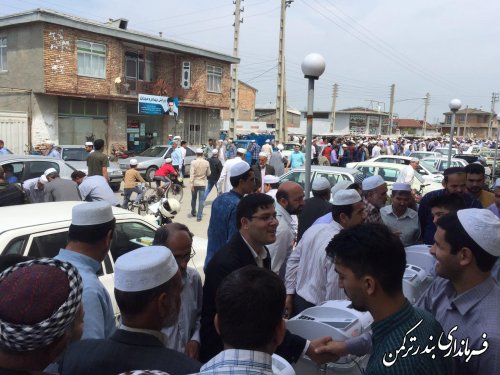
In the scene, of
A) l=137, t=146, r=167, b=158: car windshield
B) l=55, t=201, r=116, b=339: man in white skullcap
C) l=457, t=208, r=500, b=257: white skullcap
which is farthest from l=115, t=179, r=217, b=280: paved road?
l=457, t=208, r=500, b=257: white skullcap

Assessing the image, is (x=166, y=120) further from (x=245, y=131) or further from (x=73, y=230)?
(x=73, y=230)

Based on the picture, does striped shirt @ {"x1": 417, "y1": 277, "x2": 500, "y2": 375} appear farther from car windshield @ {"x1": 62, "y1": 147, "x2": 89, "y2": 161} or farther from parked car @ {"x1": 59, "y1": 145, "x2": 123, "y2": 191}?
car windshield @ {"x1": 62, "y1": 147, "x2": 89, "y2": 161}

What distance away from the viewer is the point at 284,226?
426 cm

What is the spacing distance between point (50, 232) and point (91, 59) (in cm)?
2043

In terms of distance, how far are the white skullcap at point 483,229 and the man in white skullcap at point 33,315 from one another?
179 centimetres

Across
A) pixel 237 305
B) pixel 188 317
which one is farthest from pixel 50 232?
pixel 237 305

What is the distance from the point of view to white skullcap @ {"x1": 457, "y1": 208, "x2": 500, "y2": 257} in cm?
209

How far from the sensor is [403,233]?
5062 mm

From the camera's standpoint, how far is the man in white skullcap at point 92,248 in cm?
235

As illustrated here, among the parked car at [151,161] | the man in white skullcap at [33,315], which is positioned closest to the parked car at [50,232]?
the man in white skullcap at [33,315]

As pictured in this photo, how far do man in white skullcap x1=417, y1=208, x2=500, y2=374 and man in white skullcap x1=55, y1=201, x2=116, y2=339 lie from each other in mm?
1735

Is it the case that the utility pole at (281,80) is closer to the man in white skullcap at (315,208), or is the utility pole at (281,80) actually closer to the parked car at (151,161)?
the parked car at (151,161)

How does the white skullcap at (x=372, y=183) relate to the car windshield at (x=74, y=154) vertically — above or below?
above

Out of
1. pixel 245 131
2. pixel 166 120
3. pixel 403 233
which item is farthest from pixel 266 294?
pixel 245 131
